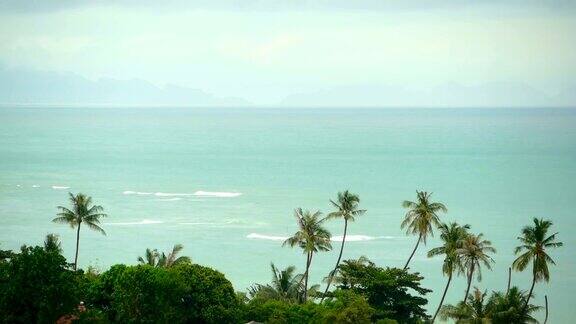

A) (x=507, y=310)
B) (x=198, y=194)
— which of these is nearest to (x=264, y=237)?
(x=198, y=194)

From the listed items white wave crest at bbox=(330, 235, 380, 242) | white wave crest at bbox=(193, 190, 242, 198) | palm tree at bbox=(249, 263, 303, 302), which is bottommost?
palm tree at bbox=(249, 263, 303, 302)

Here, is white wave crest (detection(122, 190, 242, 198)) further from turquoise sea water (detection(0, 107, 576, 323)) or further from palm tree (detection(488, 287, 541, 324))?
palm tree (detection(488, 287, 541, 324))

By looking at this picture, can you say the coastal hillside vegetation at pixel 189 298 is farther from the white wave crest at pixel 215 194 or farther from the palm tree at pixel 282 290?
the white wave crest at pixel 215 194

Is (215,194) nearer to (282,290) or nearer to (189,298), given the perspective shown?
(282,290)

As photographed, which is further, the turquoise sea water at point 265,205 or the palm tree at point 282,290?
the turquoise sea water at point 265,205

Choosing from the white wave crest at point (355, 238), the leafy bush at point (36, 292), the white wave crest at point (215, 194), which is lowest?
the leafy bush at point (36, 292)

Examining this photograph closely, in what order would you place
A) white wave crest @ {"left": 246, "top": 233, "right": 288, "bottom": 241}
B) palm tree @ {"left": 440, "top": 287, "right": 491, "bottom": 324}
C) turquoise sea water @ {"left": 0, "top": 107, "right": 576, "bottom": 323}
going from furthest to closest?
white wave crest @ {"left": 246, "top": 233, "right": 288, "bottom": 241} → turquoise sea water @ {"left": 0, "top": 107, "right": 576, "bottom": 323} → palm tree @ {"left": 440, "top": 287, "right": 491, "bottom": 324}

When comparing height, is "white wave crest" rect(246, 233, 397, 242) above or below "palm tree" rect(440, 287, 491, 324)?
above

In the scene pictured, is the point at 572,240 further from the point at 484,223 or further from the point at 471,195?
the point at 471,195

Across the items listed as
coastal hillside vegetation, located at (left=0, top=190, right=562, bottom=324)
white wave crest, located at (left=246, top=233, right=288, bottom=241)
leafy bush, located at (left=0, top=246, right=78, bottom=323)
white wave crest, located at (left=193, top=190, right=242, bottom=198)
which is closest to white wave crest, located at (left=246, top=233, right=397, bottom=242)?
white wave crest, located at (left=246, top=233, right=288, bottom=241)

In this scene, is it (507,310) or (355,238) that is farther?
(355,238)

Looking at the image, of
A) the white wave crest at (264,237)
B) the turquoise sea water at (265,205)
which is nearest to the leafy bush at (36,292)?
the turquoise sea water at (265,205)

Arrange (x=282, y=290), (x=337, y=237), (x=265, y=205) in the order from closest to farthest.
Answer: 1. (x=282, y=290)
2. (x=337, y=237)
3. (x=265, y=205)

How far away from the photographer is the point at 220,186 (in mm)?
151625
